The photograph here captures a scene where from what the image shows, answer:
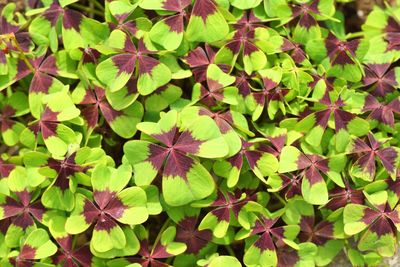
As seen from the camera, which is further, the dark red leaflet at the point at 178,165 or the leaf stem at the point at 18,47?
the leaf stem at the point at 18,47

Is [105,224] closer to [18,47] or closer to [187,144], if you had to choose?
[187,144]

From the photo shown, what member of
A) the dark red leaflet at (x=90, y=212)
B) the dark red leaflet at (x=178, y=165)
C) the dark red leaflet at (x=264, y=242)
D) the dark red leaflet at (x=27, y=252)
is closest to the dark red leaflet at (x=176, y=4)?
the dark red leaflet at (x=178, y=165)

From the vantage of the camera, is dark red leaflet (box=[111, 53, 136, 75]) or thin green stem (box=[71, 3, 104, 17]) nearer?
dark red leaflet (box=[111, 53, 136, 75])

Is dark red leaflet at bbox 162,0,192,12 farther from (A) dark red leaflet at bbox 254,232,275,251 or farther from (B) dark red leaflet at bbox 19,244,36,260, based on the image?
(B) dark red leaflet at bbox 19,244,36,260

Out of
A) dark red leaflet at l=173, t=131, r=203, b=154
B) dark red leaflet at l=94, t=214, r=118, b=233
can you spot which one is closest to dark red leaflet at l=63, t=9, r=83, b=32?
dark red leaflet at l=173, t=131, r=203, b=154

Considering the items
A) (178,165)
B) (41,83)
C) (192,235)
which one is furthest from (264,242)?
(41,83)

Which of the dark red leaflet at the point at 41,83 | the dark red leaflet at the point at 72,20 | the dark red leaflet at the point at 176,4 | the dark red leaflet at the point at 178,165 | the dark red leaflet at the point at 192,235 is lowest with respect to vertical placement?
the dark red leaflet at the point at 192,235

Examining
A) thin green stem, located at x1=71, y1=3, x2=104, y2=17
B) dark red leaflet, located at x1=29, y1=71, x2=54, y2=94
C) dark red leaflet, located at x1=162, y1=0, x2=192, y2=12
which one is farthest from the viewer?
thin green stem, located at x1=71, y1=3, x2=104, y2=17

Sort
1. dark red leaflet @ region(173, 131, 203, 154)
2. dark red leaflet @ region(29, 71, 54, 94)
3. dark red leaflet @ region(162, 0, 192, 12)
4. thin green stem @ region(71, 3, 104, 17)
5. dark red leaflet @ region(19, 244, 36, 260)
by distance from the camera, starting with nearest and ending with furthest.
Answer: dark red leaflet @ region(173, 131, 203, 154)
dark red leaflet @ region(19, 244, 36, 260)
dark red leaflet @ region(162, 0, 192, 12)
dark red leaflet @ region(29, 71, 54, 94)
thin green stem @ region(71, 3, 104, 17)

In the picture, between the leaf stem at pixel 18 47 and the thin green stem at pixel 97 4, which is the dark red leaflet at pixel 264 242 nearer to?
the leaf stem at pixel 18 47
